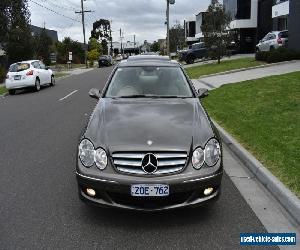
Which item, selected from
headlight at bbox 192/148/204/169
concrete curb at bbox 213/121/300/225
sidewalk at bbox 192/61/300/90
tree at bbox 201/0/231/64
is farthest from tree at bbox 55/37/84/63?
headlight at bbox 192/148/204/169

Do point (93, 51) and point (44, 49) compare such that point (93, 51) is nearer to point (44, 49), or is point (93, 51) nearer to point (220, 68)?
point (44, 49)

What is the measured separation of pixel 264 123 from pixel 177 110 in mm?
4174

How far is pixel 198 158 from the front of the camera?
4.37 metres

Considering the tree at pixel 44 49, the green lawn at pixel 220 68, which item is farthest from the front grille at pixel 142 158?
the tree at pixel 44 49

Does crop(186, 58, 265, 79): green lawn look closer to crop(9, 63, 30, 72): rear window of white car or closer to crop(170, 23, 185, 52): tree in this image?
crop(9, 63, 30, 72): rear window of white car

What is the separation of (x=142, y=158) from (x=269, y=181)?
2071 millimetres

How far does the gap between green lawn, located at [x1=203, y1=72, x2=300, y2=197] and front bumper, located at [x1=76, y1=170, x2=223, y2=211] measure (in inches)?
50.9

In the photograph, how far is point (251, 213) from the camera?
4.77 m

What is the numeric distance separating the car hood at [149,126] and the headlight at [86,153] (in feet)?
0.23

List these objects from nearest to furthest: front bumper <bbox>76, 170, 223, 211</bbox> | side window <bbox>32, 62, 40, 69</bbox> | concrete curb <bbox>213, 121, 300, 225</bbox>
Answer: front bumper <bbox>76, 170, 223, 211</bbox>, concrete curb <bbox>213, 121, 300, 225</bbox>, side window <bbox>32, 62, 40, 69</bbox>

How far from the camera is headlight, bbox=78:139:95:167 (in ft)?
14.6

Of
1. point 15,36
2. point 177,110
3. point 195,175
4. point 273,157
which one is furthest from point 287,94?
point 15,36

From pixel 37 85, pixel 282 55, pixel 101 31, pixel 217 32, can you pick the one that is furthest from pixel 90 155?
pixel 101 31

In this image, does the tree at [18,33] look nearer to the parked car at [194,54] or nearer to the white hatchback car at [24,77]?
the parked car at [194,54]
